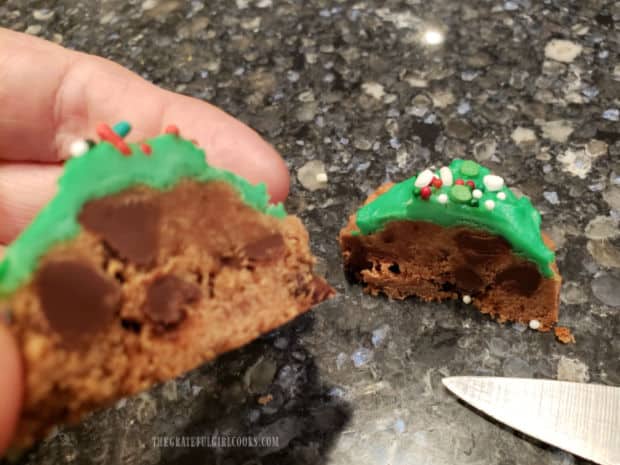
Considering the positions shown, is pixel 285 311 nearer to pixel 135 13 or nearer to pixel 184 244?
pixel 184 244

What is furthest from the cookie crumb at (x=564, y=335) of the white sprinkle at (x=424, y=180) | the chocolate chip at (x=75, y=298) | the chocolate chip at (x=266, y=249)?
the chocolate chip at (x=75, y=298)

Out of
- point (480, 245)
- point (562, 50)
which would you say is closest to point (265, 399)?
point (480, 245)

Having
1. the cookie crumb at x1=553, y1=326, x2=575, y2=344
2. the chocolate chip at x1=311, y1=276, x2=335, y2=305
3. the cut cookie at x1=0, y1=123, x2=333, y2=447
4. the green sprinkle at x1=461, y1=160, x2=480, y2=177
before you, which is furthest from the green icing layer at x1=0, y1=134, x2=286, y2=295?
the cookie crumb at x1=553, y1=326, x2=575, y2=344

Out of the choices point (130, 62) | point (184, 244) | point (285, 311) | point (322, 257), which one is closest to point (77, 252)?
point (184, 244)

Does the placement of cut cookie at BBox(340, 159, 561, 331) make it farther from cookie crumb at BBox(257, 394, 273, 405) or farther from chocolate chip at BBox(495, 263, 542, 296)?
cookie crumb at BBox(257, 394, 273, 405)

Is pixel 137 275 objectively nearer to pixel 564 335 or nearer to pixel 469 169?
pixel 469 169

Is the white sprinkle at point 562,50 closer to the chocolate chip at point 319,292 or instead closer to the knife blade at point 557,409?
the knife blade at point 557,409
